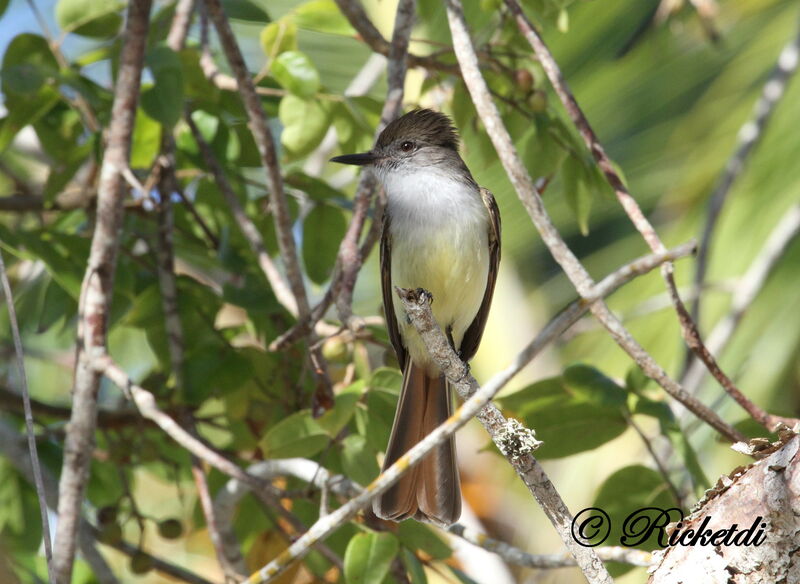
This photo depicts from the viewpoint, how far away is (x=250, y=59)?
7.50m

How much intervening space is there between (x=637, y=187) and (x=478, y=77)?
4563mm

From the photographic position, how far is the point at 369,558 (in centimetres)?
280

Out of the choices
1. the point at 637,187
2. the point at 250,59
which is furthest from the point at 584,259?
the point at 250,59

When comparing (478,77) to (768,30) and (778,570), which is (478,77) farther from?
(768,30)

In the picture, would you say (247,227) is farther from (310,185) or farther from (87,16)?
(87,16)

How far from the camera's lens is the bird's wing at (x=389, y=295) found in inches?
146

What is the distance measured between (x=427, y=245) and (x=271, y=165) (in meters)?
0.65

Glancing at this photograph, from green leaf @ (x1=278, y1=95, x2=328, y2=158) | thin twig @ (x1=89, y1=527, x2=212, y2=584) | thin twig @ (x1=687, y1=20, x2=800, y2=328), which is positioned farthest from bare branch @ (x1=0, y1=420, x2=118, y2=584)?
thin twig @ (x1=687, y1=20, x2=800, y2=328)

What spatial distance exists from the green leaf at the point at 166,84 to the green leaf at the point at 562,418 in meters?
1.37

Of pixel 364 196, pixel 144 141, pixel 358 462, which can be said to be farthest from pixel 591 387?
pixel 144 141

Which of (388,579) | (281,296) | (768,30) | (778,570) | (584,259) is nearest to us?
(778,570)

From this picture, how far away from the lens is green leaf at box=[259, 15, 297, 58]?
3602mm

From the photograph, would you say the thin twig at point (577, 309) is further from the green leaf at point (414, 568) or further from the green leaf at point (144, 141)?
the green leaf at point (144, 141)

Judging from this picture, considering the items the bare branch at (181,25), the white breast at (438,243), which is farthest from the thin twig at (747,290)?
the bare branch at (181,25)
